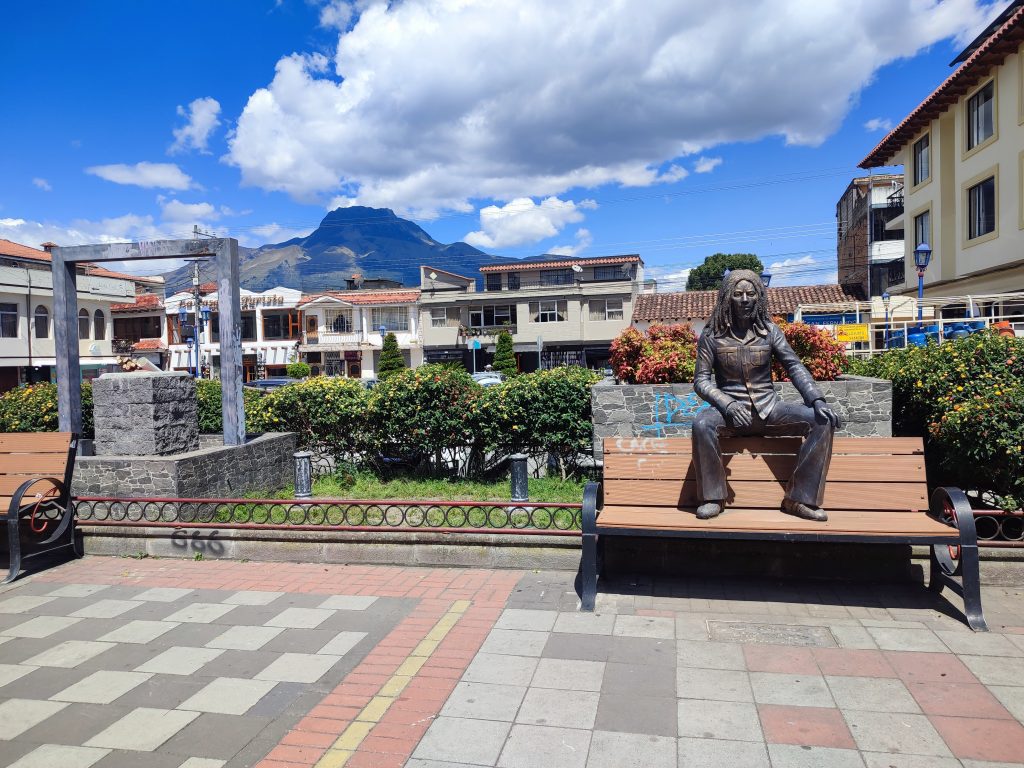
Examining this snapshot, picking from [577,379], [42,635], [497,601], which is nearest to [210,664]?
[42,635]

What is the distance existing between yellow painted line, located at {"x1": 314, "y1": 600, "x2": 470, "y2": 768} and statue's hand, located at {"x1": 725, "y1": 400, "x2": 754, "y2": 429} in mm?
2528

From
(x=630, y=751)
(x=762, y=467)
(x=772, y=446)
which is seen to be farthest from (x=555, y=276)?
(x=630, y=751)

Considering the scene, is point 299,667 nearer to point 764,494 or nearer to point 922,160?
point 764,494

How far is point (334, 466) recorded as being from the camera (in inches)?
405

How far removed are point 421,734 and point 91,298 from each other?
4165 cm

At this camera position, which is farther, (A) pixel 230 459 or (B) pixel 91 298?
(B) pixel 91 298

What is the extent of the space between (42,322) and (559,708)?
4042cm

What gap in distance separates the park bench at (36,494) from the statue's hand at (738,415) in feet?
20.2

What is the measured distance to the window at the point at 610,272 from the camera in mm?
47312

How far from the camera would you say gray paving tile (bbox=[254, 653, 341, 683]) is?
4277 millimetres

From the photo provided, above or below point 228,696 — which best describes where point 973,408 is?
above

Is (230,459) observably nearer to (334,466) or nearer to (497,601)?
(334,466)

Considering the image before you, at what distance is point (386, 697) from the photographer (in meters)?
4.03

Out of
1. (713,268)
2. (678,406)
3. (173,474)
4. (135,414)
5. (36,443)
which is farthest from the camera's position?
(713,268)
